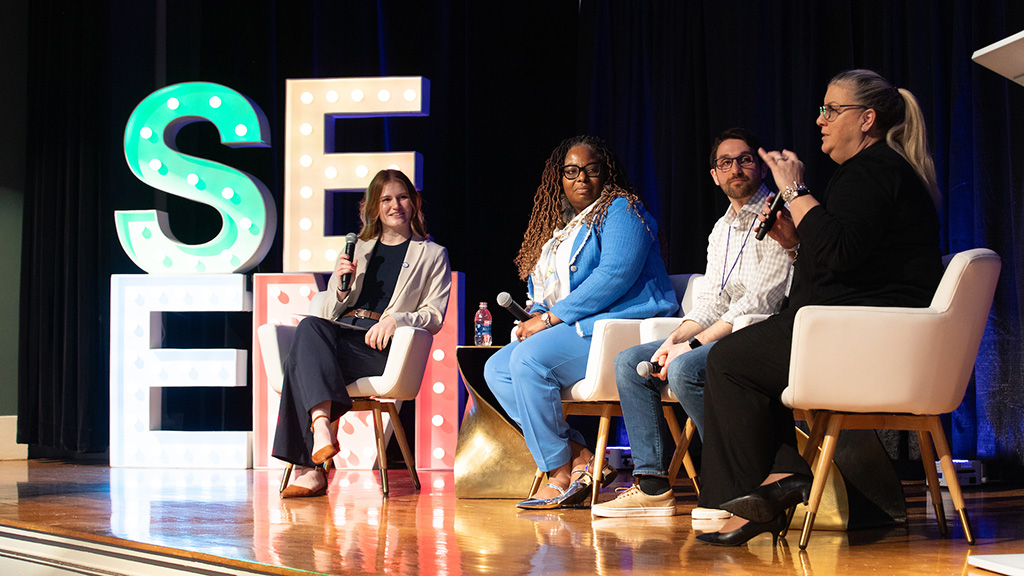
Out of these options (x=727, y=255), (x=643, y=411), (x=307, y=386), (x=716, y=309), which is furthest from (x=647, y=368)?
(x=307, y=386)

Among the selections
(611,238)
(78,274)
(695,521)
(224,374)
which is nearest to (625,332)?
(611,238)

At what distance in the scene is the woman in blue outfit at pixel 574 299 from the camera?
9.98ft

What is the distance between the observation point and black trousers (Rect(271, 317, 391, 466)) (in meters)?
3.31

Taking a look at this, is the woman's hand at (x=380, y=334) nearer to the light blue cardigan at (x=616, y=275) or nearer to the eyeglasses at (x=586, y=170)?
the light blue cardigan at (x=616, y=275)

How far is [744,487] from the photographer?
2209 mm

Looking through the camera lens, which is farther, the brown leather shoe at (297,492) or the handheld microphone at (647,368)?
the brown leather shoe at (297,492)

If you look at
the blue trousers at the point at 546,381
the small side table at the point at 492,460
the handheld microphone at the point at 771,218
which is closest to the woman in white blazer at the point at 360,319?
the small side table at the point at 492,460

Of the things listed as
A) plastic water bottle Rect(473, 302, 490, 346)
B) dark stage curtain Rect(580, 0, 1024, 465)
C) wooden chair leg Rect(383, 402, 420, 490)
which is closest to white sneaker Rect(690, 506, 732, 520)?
wooden chair leg Rect(383, 402, 420, 490)

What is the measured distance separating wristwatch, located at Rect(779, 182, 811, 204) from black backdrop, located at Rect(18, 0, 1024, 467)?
1701mm

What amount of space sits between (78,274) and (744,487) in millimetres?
4223

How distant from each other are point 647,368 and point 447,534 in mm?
696

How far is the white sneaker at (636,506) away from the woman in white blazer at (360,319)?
95 centimetres

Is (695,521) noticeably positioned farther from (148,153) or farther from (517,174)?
(148,153)

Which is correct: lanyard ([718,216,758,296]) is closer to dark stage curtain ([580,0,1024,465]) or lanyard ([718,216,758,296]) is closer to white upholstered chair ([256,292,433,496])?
white upholstered chair ([256,292,433,496])
